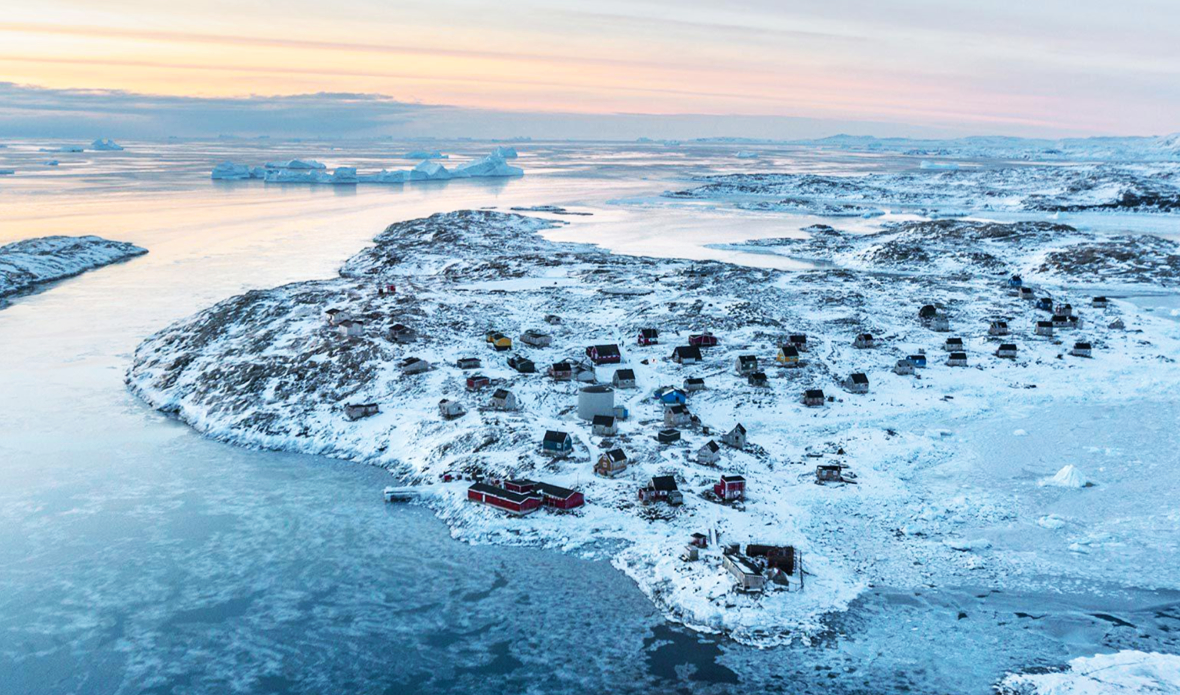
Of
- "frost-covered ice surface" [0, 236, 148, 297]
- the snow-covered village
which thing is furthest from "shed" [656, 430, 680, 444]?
"frost-covered ice surface" [0, 236, 148, 297]

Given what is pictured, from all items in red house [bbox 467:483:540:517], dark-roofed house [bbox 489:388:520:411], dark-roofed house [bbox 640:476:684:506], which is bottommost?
red house [bbox 467:483:540:517]

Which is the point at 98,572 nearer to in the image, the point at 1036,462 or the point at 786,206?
the point at 1036,462

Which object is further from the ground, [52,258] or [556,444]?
[52,258]

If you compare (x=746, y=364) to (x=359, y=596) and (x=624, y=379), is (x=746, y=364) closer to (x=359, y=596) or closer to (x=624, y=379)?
(x=624, y=379)

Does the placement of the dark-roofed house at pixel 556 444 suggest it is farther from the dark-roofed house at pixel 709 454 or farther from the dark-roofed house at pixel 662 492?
the dark-roofed house at pixel 709 454

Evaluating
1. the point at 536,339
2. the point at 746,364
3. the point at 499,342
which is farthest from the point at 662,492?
the point at 536,339

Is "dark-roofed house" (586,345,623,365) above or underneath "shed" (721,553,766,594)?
above

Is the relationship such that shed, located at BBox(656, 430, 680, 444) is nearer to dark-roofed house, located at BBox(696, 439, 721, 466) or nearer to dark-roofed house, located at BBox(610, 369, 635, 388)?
dark-roofed house, located at BBox(696, 439, 721, 466)

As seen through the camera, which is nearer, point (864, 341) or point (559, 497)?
point (559, 497)
